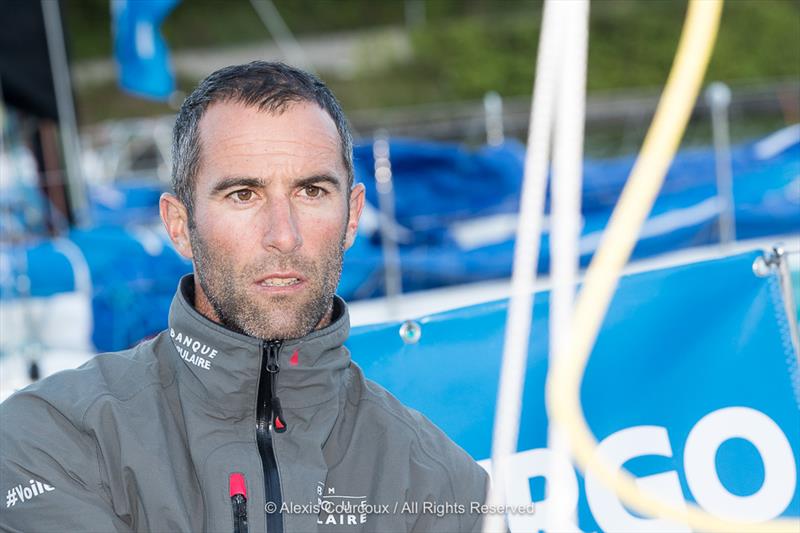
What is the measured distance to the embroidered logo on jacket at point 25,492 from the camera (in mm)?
1780

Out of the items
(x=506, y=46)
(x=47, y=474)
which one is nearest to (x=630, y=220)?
(x=47, y=474)

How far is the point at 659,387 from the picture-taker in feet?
8.77

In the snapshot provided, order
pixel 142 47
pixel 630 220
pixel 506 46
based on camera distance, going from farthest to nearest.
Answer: pixel 506 46 → pixel 142 47 → pixel 630 220

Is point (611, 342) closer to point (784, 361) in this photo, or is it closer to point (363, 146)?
point (784, 361)

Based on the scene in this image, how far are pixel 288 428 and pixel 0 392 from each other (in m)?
0.92

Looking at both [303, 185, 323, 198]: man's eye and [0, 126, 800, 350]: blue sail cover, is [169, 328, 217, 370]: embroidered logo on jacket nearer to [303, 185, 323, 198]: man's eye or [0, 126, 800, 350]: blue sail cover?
[303, 185, 323, 198]: man's eye

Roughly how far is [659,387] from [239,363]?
1.23 m

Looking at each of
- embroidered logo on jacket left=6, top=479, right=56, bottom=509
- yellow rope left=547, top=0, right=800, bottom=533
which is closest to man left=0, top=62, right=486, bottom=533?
embroidered logo on jacket left=6, top=479, right=56, bottom=509

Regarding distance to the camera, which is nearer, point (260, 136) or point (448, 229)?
point (260, 136)

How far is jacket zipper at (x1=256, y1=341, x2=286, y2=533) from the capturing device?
1865 millimetres

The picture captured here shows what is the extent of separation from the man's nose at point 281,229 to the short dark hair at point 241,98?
199mm

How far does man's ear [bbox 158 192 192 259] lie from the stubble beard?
12 cm

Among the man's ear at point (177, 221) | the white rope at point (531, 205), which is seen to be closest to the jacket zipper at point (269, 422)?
the man's ear at point (177, 221)

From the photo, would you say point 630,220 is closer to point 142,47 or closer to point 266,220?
point 266,220
